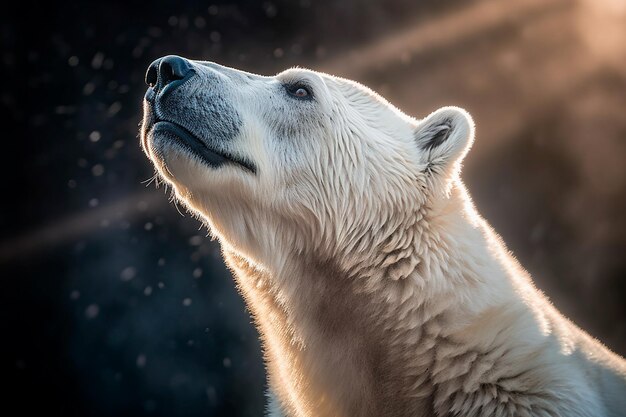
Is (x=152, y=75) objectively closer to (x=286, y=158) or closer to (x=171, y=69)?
(x=171, y=69)

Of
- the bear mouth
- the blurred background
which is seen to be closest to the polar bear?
the bear mouth

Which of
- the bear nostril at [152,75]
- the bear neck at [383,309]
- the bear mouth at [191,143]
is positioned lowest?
the bear neck at [383,309]

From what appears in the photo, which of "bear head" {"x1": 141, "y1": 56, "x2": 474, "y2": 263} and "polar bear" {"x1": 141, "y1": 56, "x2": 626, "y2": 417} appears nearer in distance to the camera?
"polar bear" {"x1": 141, "y1": 56, "x2": 626, "y2": 417}

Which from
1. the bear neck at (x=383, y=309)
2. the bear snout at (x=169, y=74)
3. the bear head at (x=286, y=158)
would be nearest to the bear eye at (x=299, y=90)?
the bear head at (x=286, y=158)

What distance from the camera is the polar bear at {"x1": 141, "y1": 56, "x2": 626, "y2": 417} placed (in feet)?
7.29

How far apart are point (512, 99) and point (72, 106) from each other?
396cm

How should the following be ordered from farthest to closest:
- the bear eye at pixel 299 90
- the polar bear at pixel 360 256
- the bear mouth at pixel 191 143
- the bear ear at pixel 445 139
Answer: the bear eye at pixel 299 90, the bear ear at pixel 445 139, the bear mouth at pixel 191 143, the polar bear at pixel 360 256

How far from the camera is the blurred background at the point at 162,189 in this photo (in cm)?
524

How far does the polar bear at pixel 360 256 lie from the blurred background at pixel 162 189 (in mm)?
3006

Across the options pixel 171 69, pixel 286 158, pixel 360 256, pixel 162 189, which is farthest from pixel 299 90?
pixel 162 189

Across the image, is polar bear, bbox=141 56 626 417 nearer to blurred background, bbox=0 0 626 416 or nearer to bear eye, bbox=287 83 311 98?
bear eye, bbox=287 83 311 98

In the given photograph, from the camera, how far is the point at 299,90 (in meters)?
2.63

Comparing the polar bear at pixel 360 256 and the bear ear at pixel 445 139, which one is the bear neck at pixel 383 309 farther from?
the bear ear at pixel 445 139

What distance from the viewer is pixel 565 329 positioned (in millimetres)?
2469
